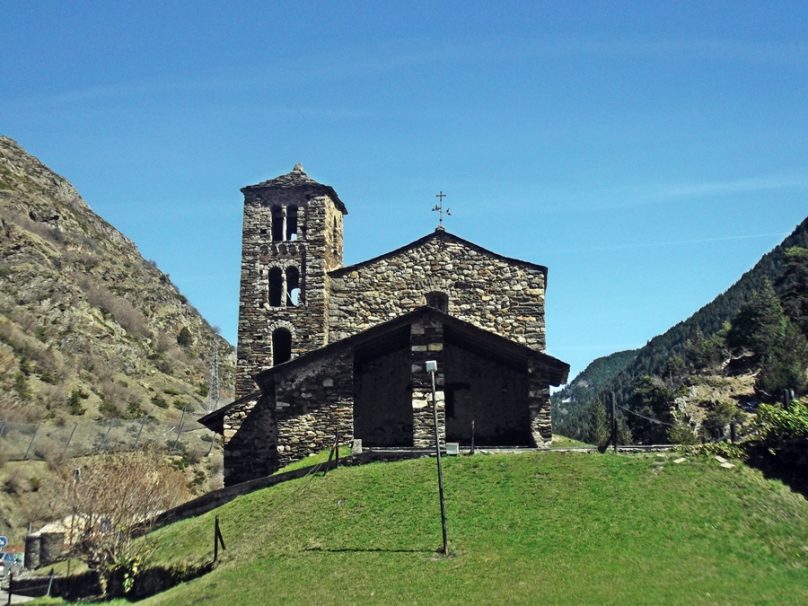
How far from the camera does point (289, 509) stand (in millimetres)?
22562

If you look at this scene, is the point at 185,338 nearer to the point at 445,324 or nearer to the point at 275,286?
the point at 275,286

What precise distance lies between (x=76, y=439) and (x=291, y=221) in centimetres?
2162

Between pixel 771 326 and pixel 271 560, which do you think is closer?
pixel 271 560

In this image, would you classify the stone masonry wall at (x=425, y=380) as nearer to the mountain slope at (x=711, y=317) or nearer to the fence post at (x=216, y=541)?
the fence post at (x=216, y=541)

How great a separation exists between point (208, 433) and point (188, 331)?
32.3m

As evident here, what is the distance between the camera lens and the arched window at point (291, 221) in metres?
37.0

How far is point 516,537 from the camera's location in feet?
62.6

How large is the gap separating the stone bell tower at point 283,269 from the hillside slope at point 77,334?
1307 cm

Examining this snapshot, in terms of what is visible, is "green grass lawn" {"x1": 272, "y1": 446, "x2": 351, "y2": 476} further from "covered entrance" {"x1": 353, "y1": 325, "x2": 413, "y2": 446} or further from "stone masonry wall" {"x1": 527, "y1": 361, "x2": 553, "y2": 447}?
"stone masonry wall" {"x1": 527, "y1": 361, "x2": 553, "y2": 447}

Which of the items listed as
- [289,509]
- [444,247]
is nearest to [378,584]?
[289,509]

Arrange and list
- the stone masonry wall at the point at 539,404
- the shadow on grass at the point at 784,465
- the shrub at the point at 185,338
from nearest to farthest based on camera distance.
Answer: the shadow on grass at the point at 784,465 → the stone masonry wall at the point at 539,404 → the shrub at the point at 185,338

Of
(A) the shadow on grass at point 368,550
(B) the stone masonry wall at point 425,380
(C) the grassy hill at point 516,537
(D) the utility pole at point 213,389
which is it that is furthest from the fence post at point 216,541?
(D) the utility pole at point 213,389

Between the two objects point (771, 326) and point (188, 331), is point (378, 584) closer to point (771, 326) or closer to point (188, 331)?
point (188, 331)

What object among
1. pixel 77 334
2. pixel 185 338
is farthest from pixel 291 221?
pixel 185 338
